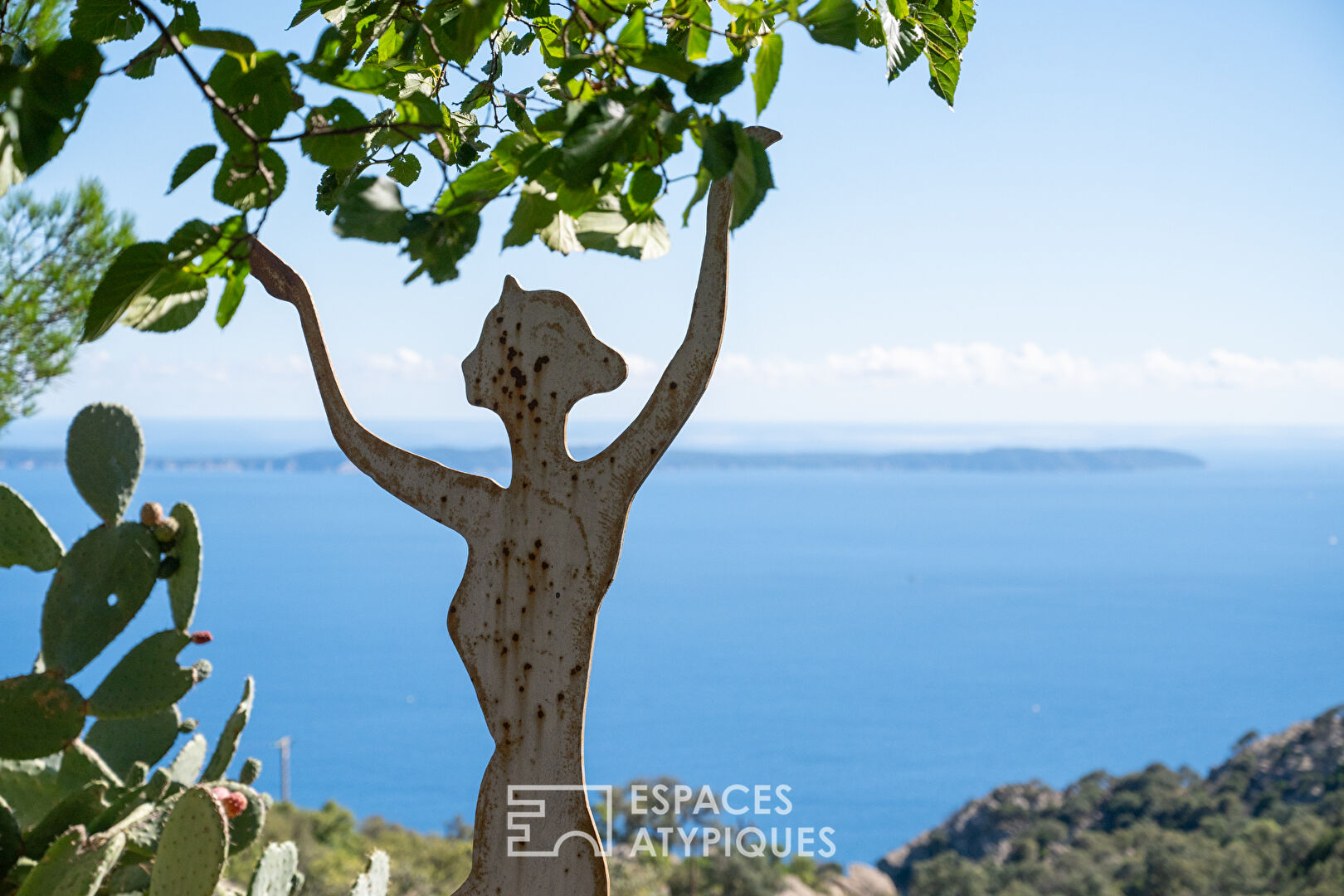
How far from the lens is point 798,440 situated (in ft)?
496

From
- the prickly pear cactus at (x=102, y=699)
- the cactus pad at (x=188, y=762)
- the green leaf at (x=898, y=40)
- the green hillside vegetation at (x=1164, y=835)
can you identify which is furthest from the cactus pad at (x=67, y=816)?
the green hillside vegetation at (x=1164, y=835)

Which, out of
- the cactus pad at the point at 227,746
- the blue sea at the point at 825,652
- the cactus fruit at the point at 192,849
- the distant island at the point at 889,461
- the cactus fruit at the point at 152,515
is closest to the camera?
the cactus fruit at the point at 192,849

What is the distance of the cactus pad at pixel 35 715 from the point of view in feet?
4.73

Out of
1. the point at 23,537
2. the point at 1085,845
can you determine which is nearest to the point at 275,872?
the point at 23,537

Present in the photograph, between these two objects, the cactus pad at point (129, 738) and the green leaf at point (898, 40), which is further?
the cactus pad at point (129, 738)

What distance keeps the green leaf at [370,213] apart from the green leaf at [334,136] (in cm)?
4

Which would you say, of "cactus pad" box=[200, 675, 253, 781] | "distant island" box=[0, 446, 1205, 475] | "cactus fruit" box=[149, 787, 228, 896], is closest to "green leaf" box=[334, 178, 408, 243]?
"cactus fruit" box=[149, 787, 228, 896]

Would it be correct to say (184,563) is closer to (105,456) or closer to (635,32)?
(105,456)

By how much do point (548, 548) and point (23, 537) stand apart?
3.73 feet

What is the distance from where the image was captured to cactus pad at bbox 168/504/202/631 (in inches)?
63.6

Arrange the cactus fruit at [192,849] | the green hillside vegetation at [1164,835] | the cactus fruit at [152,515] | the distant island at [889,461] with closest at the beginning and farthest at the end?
the cactus fruit at [192,849] → the cactus fruit at [152,515] → the green hillside vegetation at [1164,835] → the distant island at [889,461]

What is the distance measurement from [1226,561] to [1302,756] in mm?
52369

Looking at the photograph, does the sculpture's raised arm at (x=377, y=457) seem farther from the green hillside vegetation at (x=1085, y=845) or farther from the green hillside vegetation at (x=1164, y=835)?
the green hillside vegetation at (x=1164, y=835)

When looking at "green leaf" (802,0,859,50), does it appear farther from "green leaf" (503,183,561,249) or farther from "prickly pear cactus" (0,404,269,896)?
"prickly pear cactus" (0,404,269,896)
